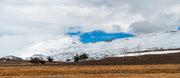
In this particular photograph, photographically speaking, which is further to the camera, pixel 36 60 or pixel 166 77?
pixel 36 60

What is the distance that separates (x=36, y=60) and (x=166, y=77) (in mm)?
150734

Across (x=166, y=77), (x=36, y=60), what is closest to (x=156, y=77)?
(x=166, y=77)

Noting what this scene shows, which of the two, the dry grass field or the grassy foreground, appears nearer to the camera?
the grassy foreground

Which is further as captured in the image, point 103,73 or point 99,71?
point 99,71

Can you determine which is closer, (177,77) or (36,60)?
(177,77)

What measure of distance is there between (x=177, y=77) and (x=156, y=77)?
356 centimetres

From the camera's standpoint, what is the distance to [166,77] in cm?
3659

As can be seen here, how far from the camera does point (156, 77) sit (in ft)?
121

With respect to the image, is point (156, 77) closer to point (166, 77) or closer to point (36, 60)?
point (166, 77)

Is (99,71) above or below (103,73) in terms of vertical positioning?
above

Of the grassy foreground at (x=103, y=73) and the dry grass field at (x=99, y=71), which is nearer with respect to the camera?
the grassy foreground at (x=103, y=73)

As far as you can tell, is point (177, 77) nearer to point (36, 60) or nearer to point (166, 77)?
point (166, 77)

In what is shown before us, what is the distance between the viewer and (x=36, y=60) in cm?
17538

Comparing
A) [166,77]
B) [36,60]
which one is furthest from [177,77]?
[36,60]
